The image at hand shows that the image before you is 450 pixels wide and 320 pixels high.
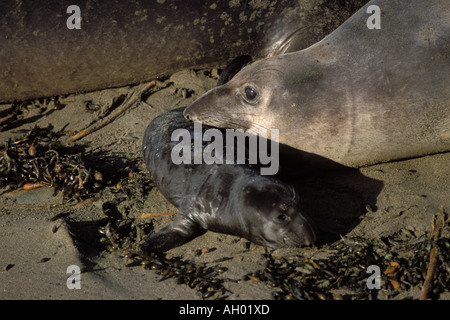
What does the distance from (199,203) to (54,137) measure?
2066 millimetres

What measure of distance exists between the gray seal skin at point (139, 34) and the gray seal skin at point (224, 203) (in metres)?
1.50

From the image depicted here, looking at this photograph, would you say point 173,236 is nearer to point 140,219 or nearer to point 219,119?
point 140,219

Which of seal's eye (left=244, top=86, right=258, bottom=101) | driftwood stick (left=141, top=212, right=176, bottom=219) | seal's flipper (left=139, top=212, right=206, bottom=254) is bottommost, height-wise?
seal's flipper (left=139, top=212, right=206, bottom=254)

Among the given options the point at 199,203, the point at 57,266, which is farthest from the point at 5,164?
the point at 199,203

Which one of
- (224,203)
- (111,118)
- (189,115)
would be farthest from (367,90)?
(111,118)

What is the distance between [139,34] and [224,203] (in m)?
2.57

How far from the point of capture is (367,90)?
4367mm

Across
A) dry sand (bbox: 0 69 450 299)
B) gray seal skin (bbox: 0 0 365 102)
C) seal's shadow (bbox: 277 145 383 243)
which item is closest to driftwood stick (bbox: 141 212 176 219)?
dry sand (bbox: 0 69 450 299)

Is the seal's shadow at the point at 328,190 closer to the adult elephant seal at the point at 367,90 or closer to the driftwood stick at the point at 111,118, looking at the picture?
the adult elephant seal at the point at 367,90

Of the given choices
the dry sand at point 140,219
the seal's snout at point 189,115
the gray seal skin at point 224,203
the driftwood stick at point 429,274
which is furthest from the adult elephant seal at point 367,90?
the driftwood stick at point 429,274

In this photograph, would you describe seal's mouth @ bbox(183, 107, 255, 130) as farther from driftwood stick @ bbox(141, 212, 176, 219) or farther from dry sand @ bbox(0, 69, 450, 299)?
driftwood stick @ bbox(141, 212, 176, 219)

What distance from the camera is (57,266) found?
387 centimetres

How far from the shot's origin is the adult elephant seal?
169 inches

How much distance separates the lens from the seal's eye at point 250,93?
471 centimetres
